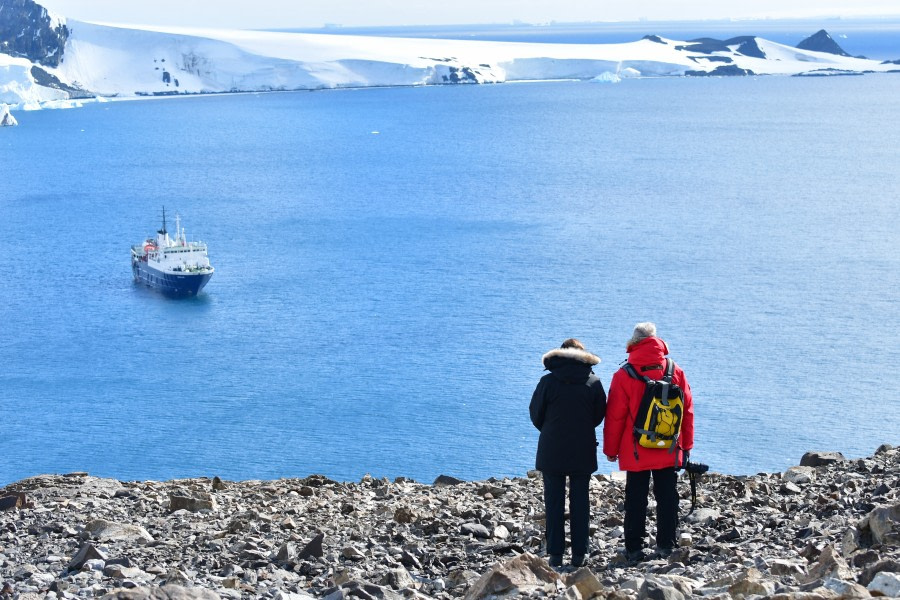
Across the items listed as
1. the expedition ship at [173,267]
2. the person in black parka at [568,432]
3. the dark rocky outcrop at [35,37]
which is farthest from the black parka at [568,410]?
the dark rocky outcrop at [35,37]

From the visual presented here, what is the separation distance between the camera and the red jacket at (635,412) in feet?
15.7

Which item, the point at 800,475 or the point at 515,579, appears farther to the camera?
the point at 800,475

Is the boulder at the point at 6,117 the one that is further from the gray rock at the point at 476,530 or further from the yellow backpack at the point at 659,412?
the yellow backpack at the point at 659,412

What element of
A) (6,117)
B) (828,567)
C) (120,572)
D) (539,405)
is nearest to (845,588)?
(828,567)

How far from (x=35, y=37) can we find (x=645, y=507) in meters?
114

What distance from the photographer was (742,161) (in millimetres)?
62281

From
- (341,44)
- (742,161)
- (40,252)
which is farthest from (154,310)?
(341,44)

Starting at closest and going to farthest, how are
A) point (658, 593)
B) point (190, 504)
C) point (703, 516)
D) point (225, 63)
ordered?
point (658, 593), point (703, 516), point (190, 504), point (225, 63)

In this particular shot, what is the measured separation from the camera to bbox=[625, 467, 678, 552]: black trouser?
4953 millimetres

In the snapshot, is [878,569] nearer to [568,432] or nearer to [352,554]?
[568,432]

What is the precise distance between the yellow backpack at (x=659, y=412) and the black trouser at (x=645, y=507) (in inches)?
6.2

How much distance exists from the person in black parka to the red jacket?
6 cm

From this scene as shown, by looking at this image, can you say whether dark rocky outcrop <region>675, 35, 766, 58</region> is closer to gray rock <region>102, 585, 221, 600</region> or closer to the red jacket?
the red jacket

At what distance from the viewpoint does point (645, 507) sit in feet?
16.3
